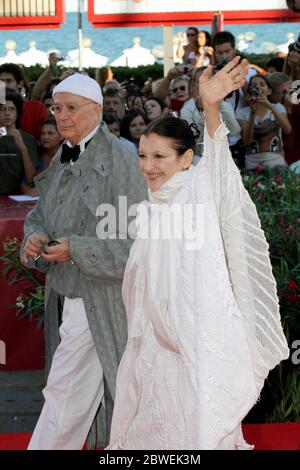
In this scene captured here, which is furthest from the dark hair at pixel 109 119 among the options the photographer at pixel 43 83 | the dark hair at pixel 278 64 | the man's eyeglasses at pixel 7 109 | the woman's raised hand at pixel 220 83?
the woman's raised hand at pixel 220 83

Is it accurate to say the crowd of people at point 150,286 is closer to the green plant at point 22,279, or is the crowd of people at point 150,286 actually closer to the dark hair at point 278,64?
the green plant at point 22,279

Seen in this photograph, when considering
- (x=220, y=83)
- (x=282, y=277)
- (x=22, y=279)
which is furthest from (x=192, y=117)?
(x=220, y=83)

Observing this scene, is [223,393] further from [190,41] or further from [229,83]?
[190,41]

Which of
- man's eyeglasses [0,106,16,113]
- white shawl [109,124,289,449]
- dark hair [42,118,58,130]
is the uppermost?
man's eyeglasses [0,106,16,113]

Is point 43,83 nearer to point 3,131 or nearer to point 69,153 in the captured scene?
point 3,131

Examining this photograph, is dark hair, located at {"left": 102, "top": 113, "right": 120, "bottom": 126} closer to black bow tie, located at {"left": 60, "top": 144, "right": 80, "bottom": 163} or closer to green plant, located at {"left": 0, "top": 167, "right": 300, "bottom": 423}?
green plant, located at {"left": 0, "top": 167, "right": 300, "bottom": 423}

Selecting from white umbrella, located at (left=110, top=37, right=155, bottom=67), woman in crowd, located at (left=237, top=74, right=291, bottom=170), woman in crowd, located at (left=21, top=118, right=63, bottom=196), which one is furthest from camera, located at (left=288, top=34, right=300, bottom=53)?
white umbrella, located at (left=110, top=37, right=155, bottom=67)

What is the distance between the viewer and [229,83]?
4480 millimetres

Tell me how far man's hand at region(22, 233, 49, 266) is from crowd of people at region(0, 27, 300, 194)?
9.30ft

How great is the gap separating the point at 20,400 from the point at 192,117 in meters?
2.60

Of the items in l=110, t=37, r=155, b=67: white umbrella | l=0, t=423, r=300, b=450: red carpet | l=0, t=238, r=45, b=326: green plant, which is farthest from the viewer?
l=110, t=37, r=155, b=67: white umbrella

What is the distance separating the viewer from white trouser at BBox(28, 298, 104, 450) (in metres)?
5.34

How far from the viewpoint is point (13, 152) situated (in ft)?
29.3
